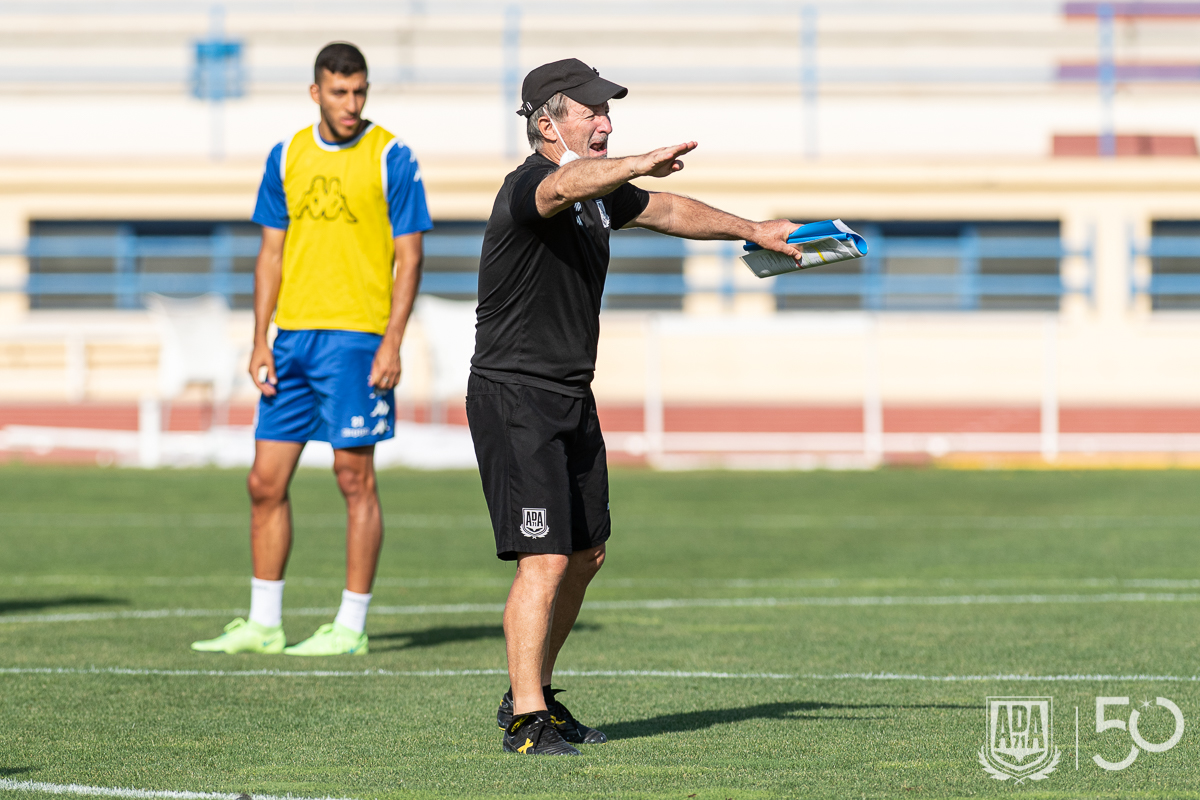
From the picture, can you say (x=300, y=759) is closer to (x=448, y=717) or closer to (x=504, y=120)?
(x=448, y=717)

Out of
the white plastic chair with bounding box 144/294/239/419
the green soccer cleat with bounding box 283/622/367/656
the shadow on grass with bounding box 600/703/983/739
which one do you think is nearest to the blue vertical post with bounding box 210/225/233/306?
the white plastic chair with bounding box 144/294/239/419

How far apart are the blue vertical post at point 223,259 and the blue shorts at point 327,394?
1965cm

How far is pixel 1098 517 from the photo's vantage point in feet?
42.6

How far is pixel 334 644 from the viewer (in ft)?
22.8

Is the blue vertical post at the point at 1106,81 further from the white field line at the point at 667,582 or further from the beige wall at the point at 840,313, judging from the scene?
the white field line at the point at 667,582

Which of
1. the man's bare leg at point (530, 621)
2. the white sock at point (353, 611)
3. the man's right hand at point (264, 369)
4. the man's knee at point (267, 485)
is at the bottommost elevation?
the white sock at point (353, 611)

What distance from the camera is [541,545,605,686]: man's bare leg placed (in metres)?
5.22

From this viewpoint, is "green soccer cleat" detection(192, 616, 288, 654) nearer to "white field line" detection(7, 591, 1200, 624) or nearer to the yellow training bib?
"white field line" detection(7, 591, 1200, 624)

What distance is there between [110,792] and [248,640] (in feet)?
8.48

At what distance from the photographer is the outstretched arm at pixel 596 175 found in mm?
4477

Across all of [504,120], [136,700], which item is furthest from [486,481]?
[504,120]

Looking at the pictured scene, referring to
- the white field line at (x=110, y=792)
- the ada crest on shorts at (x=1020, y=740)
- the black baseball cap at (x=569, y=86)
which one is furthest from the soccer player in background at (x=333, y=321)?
the ada crest on shorts at (x=1020, y=740)

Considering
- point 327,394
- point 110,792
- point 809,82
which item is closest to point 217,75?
point 809,82

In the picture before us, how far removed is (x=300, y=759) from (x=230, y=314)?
2134cm
